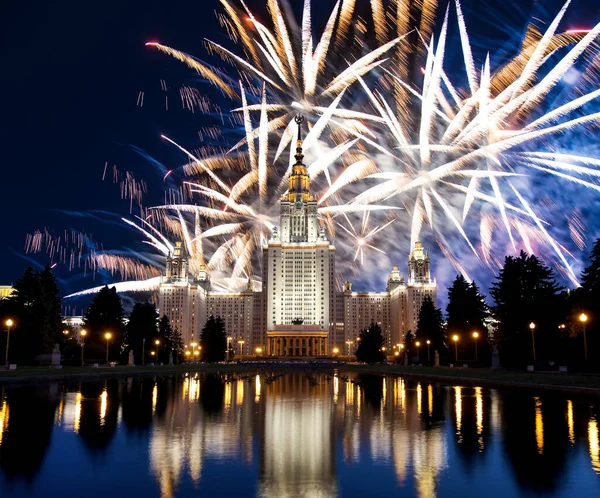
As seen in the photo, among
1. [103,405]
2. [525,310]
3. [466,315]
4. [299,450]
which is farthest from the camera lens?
[466,315]

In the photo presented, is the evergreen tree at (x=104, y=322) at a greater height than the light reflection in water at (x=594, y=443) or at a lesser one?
greater

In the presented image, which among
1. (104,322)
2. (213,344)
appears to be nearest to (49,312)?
(104,322)

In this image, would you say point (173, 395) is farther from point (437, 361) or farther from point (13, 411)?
point (437, 361)

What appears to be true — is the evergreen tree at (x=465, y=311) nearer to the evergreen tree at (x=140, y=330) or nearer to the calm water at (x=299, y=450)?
the evergreen tree at (x=140, y=330)

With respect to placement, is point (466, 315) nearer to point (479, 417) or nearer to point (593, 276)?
point (593, 276)

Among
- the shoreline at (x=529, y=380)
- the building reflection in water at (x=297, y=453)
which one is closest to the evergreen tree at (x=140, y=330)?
the shoreline at (x=529, y=380)
